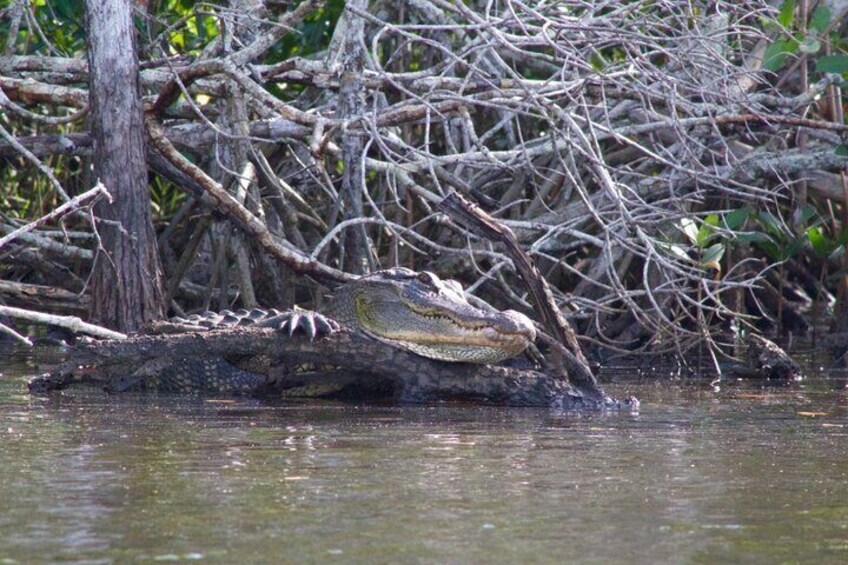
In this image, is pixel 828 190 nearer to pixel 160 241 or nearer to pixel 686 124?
pixel 686 124

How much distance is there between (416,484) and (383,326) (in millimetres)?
2495

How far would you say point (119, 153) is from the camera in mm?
7758

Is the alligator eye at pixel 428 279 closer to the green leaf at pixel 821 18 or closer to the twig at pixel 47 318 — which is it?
the twig at pixel 47 318


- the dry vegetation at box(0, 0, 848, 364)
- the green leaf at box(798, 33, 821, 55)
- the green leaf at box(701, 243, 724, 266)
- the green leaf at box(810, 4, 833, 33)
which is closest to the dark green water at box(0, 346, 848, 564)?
the dry vegetation at box(0, 0, 848, 364)

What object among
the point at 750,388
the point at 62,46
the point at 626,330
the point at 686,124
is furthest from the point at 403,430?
the point at 62,46

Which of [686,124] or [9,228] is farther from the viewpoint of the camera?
[9,228]

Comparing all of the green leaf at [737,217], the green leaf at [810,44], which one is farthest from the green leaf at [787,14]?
the green leaf at [737,217]

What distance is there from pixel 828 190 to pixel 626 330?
1634 millimetres

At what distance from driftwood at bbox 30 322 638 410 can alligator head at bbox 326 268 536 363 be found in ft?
0.28

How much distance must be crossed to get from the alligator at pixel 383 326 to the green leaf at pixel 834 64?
2.51 m

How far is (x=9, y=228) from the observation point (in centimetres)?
895

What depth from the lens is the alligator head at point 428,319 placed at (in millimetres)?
6285

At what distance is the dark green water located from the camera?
133 inches

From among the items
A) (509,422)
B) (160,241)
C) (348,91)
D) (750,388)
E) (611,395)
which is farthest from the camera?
(160,241)
